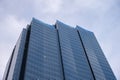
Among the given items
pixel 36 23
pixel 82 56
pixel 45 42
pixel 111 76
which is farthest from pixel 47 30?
pixel 111 76

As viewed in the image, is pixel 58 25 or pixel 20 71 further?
pixel 58 25

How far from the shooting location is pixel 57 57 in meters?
99.2

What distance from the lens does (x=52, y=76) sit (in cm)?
8356

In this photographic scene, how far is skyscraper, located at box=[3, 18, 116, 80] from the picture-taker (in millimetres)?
85125

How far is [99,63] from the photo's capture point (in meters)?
115

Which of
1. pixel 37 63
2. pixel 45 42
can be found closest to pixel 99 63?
pixel 45 42

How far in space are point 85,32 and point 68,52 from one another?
4040 cm

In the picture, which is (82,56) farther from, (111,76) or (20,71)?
(20,71)

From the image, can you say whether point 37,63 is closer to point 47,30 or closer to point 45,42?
point 45,42

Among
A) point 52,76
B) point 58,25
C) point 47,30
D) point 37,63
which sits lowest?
point 52,76

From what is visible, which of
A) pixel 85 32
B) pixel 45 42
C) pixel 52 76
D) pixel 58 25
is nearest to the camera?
pixel 52 76

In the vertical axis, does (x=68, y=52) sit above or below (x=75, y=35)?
below

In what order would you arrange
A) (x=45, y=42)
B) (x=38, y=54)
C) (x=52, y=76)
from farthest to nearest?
1. (x=45, y=42)
2. (x=38, y=54)
3. (x=52, y=76)

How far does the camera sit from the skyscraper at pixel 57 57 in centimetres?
8512
